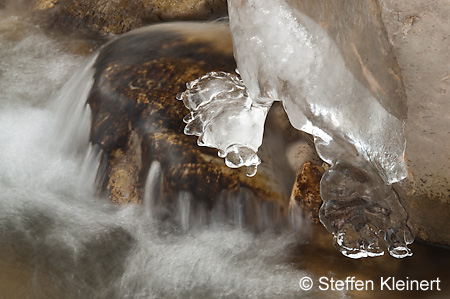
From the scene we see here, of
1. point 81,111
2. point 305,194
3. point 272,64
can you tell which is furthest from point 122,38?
point 272,64

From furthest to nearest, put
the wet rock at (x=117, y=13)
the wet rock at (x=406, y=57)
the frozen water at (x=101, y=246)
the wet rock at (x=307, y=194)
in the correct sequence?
the wet rock at (x=117, y=13)
the wet rock at (x=307, y=194)
the frozen water at (x=101, y=246)
the wet rock at (x=406, y=57)

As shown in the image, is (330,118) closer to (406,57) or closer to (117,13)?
(406,57)

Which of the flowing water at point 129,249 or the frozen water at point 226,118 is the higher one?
the frozen water at point 226,118

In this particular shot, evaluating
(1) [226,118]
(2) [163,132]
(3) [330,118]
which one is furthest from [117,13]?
(3) [330,118]

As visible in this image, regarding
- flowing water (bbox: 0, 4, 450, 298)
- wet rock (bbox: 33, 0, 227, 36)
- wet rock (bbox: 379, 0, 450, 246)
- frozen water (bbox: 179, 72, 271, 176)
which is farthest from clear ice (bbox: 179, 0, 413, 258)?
wet rock (bbox: 33, 0, 227, 36)

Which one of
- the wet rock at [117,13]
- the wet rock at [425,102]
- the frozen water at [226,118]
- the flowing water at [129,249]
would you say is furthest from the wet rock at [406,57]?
the wet rock at [117,13]

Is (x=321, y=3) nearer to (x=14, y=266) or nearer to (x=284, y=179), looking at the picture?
(x=284, y=179)

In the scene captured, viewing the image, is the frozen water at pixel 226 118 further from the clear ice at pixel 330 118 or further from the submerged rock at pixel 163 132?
the submerged rock at pixel 163 132
